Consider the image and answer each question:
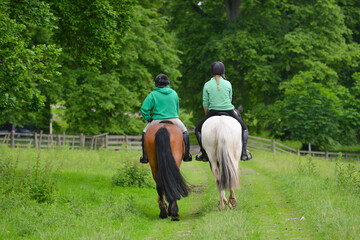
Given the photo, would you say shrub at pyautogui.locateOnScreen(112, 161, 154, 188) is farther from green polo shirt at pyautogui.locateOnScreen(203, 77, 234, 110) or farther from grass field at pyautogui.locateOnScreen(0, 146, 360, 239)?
green polo shirt at pyautogui.locateOnScreen(203, 77, 234, 110)

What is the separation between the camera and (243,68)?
34500 mm

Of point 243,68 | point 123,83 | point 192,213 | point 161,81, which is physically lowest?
point 192,213

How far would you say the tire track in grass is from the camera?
24.5 ft

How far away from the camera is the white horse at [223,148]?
30.0 ft

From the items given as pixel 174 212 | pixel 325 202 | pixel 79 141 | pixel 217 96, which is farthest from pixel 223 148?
pixel 79 141

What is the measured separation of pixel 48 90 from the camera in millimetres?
29016

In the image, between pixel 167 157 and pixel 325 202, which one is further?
pixel 325 202

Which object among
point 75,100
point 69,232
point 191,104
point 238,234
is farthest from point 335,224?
point 191,104

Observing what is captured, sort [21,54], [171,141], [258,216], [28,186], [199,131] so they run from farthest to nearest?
1. [21,54]
2. [28,186]
3. [199,131]
4. [171,141]
5. [258,216]

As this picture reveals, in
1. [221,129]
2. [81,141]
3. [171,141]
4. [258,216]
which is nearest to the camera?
[258,216]

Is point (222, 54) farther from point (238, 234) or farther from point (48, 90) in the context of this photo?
point (238, 234)

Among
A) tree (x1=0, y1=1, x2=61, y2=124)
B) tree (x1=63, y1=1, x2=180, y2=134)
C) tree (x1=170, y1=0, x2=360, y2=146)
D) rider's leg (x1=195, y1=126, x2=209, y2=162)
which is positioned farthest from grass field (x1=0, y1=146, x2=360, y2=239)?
tree (x1=170, y1=0, x2=360, y2=146)

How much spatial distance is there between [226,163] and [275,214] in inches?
52.4

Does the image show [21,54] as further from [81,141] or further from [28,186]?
[81,141]
